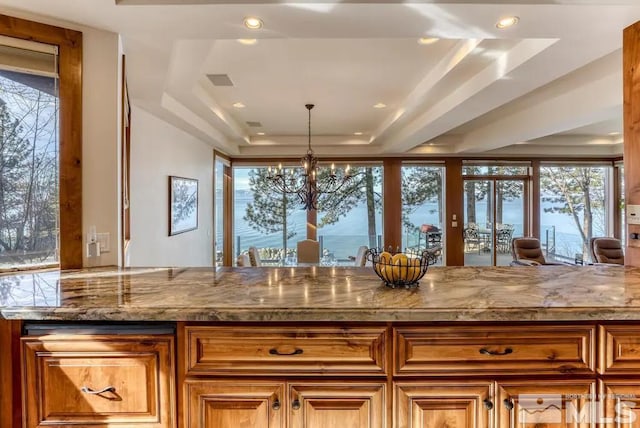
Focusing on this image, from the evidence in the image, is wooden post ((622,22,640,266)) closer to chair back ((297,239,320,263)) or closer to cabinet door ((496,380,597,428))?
cabinet door ((496,380,597,428))

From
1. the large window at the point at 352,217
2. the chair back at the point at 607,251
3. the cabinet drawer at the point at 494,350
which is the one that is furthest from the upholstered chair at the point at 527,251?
the cabinet drawer at the point at 494,350

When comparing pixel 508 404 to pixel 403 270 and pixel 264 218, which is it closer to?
pixel 403 270

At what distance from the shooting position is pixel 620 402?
1354 mm

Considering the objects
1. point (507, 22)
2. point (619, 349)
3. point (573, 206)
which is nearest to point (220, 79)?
point (507, 22)

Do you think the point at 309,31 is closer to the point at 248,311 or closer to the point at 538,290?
the point at 248,311

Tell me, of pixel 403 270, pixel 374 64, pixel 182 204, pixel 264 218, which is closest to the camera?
pixel 403 270

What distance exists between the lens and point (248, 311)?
1311 mm

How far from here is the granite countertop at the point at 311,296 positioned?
1.30 meters

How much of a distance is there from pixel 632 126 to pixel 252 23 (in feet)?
7.57

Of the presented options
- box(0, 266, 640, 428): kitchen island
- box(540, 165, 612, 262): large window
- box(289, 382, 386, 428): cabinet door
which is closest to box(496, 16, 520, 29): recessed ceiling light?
box(0, 266, 640, 428): kitchen island

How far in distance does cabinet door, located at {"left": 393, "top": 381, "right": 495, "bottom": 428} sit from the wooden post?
1552mm

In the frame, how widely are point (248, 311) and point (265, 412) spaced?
1.29 ft

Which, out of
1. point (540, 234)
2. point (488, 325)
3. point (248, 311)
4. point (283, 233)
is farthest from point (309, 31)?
point (540, 234)

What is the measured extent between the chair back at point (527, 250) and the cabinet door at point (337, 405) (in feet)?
17.8
